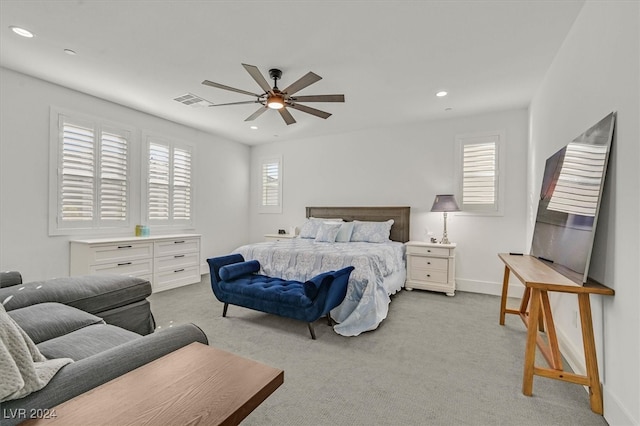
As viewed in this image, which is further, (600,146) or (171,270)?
(171,270)

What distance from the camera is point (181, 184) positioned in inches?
212

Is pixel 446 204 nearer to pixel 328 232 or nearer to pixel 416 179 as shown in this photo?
pixel 416 179

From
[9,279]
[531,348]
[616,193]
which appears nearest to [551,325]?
[531,348]

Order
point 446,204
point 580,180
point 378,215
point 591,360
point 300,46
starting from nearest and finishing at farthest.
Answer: point 591,360 → point 580,180 → point 300,46 → point 446,204 → point 378,215

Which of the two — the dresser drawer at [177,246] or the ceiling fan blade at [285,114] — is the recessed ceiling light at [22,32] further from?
the dresser drawer at [177,246]

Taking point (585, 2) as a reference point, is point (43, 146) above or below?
below

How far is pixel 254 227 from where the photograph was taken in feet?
22.7

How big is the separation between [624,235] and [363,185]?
412 cm

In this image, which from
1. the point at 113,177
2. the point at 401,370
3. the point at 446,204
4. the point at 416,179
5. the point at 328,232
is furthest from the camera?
the point at 416,179

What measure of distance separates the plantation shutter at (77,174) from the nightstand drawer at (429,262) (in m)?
4.71

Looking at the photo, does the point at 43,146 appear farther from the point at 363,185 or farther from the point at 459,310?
the point at 459,310

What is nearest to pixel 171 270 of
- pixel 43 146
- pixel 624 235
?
pixel 43 146

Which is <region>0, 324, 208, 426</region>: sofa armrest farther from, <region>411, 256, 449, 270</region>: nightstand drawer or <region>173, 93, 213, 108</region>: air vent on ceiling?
<region>411, 256, 449, 270</region>: nightstand drawer

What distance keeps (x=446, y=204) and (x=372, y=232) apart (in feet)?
3.93
